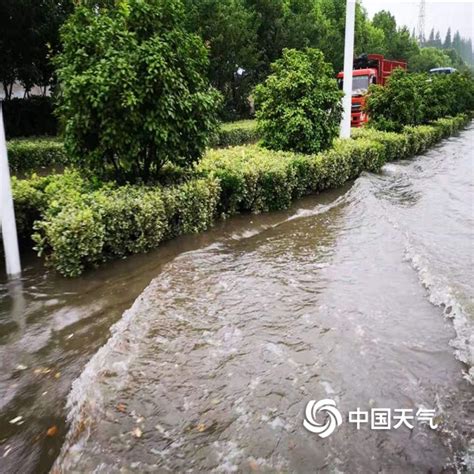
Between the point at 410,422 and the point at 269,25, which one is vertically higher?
the point at 269,25

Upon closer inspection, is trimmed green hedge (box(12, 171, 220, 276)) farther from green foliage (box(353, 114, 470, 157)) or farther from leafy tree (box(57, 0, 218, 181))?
green foliage (box(353, 114, 470, 157))

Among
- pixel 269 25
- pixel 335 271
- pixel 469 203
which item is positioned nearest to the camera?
pixel 335 271

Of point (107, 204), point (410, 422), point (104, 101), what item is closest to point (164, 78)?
point (104, 101)

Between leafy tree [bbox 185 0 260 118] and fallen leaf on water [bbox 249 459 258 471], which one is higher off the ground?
leafy tree [bbox 185 0 260 118]

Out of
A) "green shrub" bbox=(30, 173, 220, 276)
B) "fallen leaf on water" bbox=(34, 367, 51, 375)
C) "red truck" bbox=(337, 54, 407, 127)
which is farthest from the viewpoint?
"red truck" bbox=(337, 54, 407, 127)

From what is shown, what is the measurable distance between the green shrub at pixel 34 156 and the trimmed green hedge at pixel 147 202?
17.5ft

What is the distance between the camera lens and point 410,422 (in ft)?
11.7

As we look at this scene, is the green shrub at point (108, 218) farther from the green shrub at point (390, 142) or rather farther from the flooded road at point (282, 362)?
the green shrub at point (390, 142)

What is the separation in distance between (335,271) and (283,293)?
3.64 ft

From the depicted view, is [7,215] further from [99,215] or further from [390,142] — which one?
[390,142]

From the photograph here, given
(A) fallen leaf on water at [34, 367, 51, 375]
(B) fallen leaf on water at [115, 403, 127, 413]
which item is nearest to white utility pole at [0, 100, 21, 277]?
(A) fallen leaf on water at [34, 367, 51, 375]

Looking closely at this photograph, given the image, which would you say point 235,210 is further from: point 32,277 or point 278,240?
point 32,277

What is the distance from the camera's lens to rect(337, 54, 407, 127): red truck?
2378 cm

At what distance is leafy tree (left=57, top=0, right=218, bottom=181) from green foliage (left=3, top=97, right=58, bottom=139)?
423 inches
